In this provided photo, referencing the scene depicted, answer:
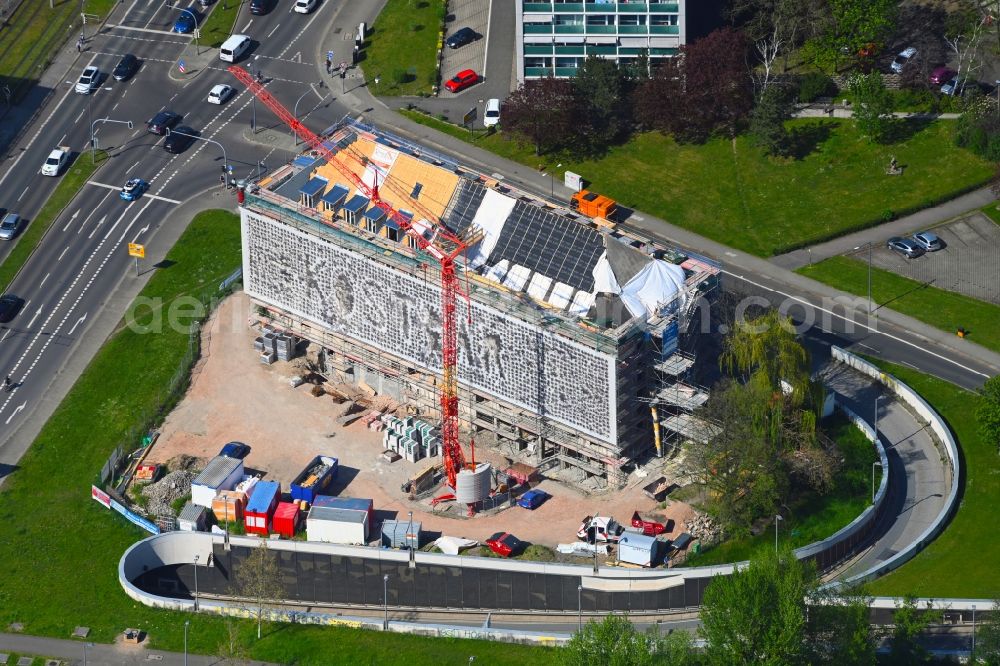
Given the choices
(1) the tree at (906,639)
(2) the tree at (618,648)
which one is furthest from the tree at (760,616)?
(1) the tree at (906,639)

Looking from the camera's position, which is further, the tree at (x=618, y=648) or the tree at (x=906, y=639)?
the tree at (x=906, y=639)

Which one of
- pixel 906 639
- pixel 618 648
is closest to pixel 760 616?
pixel 618 648

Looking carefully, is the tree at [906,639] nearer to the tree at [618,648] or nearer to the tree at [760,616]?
the tree at [760,616]

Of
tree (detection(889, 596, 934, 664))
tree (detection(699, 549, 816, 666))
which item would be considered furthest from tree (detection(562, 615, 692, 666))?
tree (detection(889, 596, 934, 664))

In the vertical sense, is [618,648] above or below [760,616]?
below

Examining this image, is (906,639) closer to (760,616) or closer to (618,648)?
(760,616)
